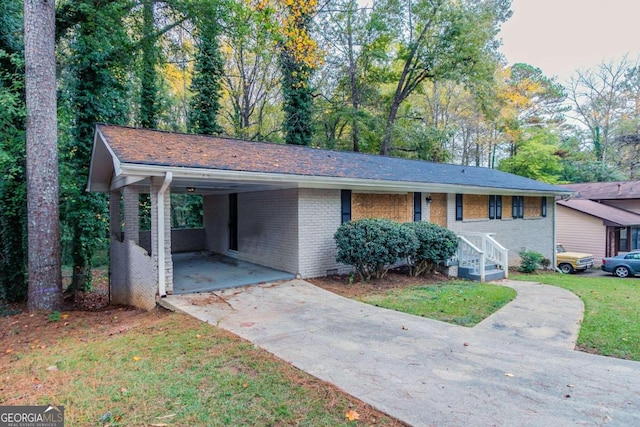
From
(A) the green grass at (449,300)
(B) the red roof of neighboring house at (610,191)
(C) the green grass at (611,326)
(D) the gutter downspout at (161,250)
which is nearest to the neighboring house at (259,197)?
(D) the gutter downspout at (161,250)

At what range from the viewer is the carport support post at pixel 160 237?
695 cm

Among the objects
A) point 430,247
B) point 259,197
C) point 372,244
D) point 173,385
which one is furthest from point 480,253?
point 173,385

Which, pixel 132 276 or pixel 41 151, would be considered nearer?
pixel 41 151

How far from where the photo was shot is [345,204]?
32.3ft

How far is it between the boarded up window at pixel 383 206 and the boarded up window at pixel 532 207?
25.9ft

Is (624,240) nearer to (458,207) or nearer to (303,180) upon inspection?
(458,207)

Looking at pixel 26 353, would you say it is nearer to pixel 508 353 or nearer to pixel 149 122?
pixel 508 353

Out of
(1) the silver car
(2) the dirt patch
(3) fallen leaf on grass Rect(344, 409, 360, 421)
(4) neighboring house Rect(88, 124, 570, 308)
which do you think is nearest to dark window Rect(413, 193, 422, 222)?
(4) neighboring house Rect(88, 124, 570, 308)

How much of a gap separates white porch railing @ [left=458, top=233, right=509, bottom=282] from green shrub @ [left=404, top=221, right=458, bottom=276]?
0.85 meters

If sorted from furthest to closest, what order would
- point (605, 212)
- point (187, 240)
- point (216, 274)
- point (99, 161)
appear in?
point (605, 212) < point (187, 240) < point (216, 274) < point (99, 161)

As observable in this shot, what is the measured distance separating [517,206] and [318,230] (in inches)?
431

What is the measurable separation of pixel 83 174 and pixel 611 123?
41852 millimetres

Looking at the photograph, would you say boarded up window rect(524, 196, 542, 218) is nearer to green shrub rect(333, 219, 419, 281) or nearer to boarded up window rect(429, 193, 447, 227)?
boarded up window rect(429, 193, 447, 227)

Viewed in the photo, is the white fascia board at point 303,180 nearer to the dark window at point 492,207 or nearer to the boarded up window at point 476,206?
the boarded up window at point 476,206
